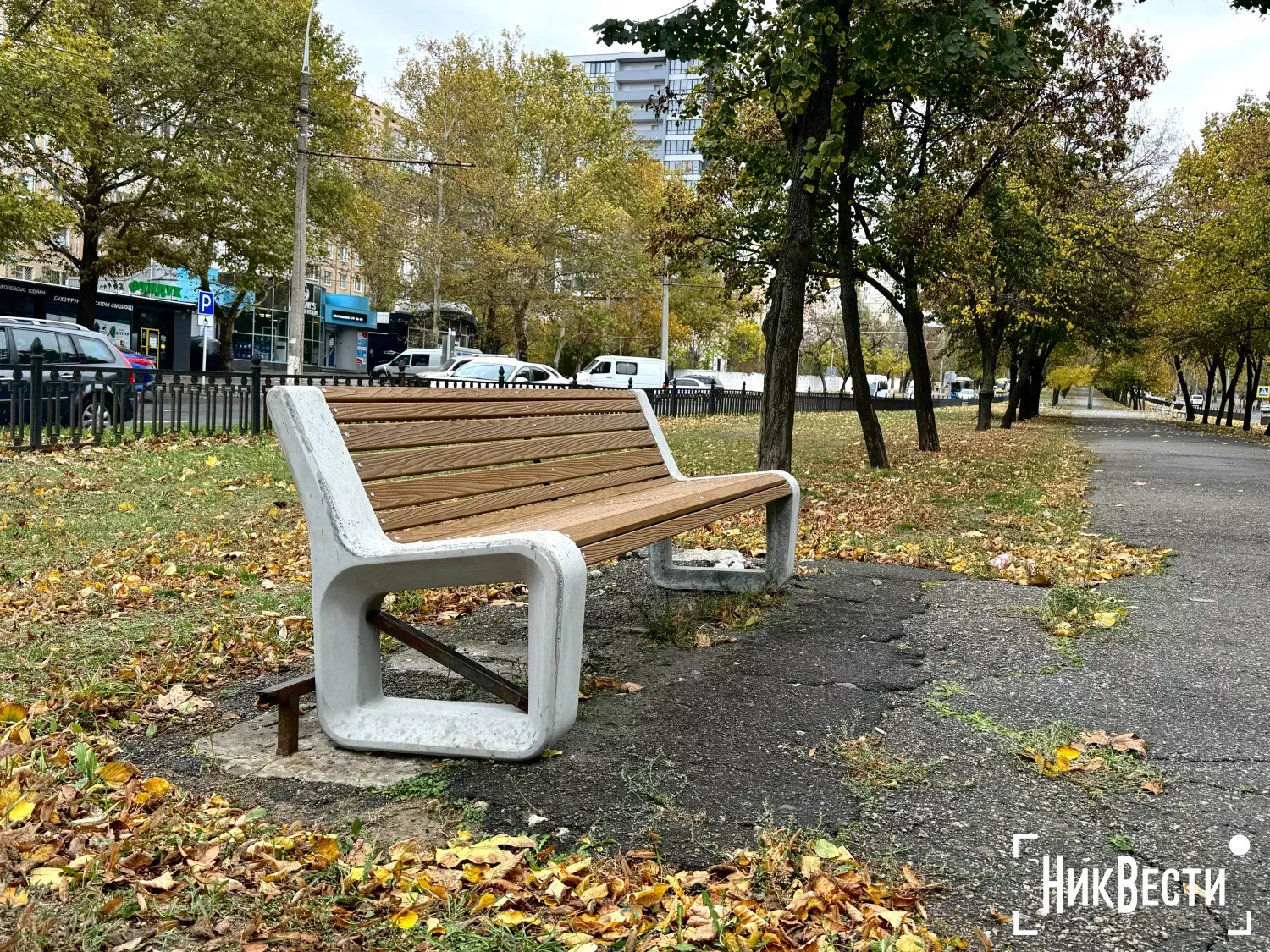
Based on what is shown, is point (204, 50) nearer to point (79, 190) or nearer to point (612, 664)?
point (79, 190)

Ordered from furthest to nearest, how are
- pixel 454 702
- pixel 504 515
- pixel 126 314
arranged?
pixel 126 314 → pixel 504 515 → pixel 454 702

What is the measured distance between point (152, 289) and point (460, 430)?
4147cm

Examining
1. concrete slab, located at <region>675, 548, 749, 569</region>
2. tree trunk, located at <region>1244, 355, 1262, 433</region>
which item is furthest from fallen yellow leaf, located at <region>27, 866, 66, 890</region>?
tree trunk, located at <region>1244, 355, 1262, 433</region>

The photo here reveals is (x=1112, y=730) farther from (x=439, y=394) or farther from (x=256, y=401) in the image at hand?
(x=256, y=401)

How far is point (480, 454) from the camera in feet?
12.8

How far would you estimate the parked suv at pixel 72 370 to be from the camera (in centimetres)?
1133

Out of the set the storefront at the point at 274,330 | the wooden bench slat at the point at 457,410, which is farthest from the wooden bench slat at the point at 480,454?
the storefront at the point at 274,330

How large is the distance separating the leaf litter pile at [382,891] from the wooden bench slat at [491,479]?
3.27ft

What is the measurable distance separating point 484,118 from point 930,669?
35.0 m

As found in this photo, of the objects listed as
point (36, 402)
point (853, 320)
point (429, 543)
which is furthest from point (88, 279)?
point (429, 543)

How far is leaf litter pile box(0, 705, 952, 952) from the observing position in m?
2.14

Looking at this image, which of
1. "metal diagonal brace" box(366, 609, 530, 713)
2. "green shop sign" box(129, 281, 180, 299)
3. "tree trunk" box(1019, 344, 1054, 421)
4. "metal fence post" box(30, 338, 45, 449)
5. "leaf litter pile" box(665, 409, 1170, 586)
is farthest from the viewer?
"tree trunk" box(1019, 344, 1054, 421)

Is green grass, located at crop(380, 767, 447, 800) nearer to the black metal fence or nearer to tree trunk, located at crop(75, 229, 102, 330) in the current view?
the black metal fence
